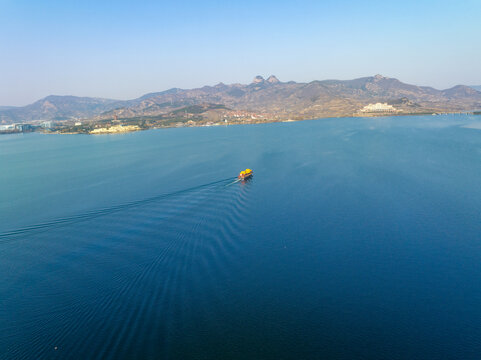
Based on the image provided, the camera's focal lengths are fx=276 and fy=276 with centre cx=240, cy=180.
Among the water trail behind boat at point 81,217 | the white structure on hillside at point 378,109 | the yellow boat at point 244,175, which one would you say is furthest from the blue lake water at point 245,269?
the white structure on hillside at point 378,109

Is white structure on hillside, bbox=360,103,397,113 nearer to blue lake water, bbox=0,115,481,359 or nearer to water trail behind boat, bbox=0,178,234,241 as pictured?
blue lake water, bbox=0,115,481,359

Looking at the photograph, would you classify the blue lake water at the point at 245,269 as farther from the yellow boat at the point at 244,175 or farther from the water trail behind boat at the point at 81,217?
the yellow boat at the point at 244,175

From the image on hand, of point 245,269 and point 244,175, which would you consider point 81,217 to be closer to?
point 245,269

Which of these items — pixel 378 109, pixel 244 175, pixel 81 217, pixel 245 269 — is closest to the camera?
pixel 245 269

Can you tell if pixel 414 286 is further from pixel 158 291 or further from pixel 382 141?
pixel 382 141

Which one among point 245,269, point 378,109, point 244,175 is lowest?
point 245,269

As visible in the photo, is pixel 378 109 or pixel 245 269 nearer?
pixel 245 269

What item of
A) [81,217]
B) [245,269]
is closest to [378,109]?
[245,269]

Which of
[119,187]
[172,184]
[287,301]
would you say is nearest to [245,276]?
[287,301]

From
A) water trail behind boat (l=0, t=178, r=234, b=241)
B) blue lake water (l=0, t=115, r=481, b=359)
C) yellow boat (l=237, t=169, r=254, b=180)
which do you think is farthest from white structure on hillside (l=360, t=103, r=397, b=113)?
water trail behind boat (l=0, t=178, r=234, b=241)
